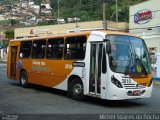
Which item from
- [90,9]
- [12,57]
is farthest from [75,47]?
[90,9]

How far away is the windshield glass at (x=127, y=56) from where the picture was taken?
13.4 m

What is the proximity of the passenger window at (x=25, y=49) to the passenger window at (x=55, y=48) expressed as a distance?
88.9 inches

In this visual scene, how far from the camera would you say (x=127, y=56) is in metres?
13.6

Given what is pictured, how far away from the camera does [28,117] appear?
11000mm

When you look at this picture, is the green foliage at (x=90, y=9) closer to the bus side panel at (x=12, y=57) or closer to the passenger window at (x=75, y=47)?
the bus side panel at (x=12, y=57)

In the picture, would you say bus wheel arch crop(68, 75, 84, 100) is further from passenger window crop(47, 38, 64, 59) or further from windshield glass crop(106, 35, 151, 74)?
windshield glass crop(106, 35, 151, 74)

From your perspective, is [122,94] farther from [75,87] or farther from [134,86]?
[75,87]

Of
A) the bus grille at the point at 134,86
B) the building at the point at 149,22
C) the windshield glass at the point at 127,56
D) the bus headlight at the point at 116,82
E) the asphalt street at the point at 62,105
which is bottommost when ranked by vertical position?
the asphalt street at the point at 62,105

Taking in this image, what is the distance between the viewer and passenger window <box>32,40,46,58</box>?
17905mm

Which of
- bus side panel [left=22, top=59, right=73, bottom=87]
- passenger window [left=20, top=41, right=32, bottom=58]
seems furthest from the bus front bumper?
passenger window [left=20, top=41, right=32, bottom=58]

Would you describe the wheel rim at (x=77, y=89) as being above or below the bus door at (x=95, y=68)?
below

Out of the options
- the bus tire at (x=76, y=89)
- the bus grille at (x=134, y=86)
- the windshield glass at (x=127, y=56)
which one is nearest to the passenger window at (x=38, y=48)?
the bus tire at (x=76, y=89)

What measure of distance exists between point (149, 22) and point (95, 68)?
48551 millimetres

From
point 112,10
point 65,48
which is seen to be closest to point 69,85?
point 65,48
